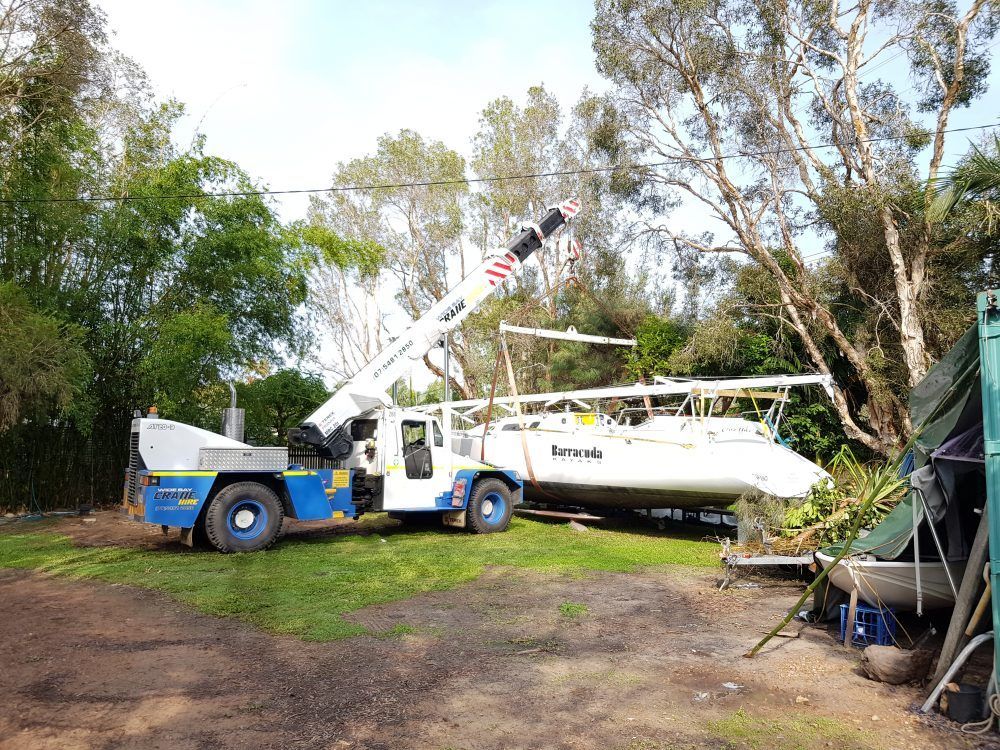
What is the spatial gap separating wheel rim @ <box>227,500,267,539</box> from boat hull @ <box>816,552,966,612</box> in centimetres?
766

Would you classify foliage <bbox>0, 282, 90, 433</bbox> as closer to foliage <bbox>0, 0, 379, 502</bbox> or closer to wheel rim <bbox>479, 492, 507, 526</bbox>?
foliage <bbox>0, 0, 379, 502</bbox>

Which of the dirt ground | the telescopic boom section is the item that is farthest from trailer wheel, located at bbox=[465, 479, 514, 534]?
the dirt ground

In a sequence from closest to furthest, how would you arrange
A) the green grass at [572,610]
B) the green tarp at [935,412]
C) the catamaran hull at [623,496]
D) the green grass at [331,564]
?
the green tarp at [935,412], the green grass at [572,610], the green grass at [331,564], the catamaran hull at [623,496]

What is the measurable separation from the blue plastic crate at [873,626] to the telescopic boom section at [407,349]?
25.4 ft

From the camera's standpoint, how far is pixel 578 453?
45.4 feet

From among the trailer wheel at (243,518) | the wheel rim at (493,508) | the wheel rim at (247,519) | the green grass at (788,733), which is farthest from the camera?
the wheel rim at (493,508)

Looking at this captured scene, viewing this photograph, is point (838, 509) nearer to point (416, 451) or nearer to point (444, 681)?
point (444, 681)

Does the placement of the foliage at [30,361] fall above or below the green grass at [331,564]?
above

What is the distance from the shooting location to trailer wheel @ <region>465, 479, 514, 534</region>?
12625 mm

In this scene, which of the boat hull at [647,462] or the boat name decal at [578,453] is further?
the boat name decal at [578,453]

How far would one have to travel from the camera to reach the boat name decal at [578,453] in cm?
1356

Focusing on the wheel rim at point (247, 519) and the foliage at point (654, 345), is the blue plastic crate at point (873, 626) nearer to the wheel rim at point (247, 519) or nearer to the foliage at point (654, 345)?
the wheel rim at point (247, 519)

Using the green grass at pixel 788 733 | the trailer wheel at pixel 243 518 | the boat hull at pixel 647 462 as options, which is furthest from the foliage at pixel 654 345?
the green grass at pixel 788 733

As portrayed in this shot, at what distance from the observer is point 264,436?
52.1 feet
